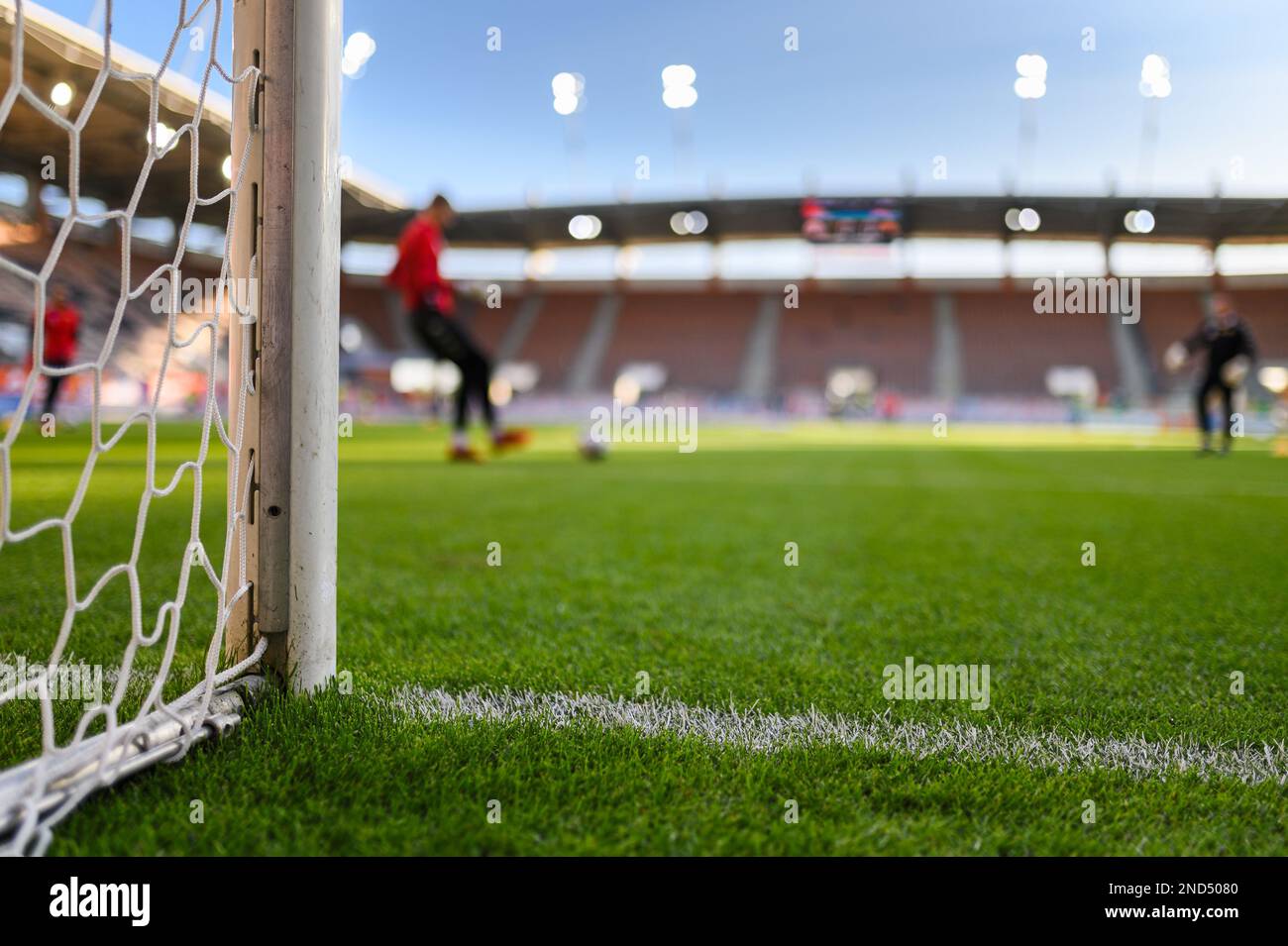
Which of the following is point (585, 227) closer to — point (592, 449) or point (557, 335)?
point (557, 335)

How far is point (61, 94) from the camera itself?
157cm

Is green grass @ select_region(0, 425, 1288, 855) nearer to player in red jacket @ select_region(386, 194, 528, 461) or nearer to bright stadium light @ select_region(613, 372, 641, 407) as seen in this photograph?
player in red jacket @ select_region(386, 194, 528, 461)

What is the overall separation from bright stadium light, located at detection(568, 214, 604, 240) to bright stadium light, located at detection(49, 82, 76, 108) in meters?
→ 32.7

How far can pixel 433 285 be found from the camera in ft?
20.3

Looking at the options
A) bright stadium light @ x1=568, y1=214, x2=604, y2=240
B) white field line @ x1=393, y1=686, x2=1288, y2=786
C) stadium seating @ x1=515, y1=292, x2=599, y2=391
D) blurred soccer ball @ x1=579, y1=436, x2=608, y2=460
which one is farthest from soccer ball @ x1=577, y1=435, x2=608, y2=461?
stadium seating @ x1=515, y1=292, x2=599, y2=391

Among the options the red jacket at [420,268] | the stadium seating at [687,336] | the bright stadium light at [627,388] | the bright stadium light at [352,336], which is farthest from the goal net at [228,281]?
the bright stadium light at [352,336]

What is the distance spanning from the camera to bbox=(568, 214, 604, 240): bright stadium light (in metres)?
33.1

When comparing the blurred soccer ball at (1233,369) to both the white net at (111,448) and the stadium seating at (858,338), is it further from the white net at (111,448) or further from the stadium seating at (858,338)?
the stadium seating at (858,338)

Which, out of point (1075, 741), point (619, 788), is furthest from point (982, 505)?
point (619, 788)

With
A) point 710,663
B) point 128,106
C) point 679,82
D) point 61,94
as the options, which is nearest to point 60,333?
point 128,106

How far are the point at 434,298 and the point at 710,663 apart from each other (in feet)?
15.8

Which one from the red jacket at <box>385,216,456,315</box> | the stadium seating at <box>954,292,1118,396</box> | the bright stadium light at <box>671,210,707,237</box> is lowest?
the red jacket at <box>385,216,456,315</box>

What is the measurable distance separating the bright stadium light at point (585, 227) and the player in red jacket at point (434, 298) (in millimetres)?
27913
